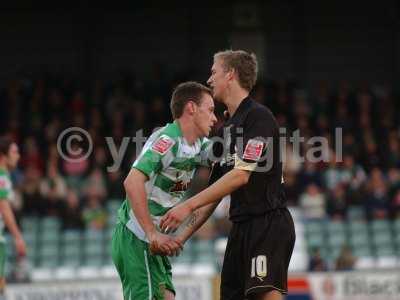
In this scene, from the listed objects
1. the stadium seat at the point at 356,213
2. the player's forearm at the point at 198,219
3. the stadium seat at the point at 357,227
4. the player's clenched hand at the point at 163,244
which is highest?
the player's forearm at the point at 198,219

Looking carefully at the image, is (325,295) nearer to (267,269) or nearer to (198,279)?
(198,279)

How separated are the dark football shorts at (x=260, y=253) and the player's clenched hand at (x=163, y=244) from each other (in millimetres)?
381

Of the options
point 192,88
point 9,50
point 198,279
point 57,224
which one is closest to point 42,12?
point 9,50

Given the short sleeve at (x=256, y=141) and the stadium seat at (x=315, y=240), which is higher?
the short sleeve at (x=256, y=141)

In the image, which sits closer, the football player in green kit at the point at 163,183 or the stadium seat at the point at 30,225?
the football player in green kit at the point at 163,183

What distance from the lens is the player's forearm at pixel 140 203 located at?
5.88 meters

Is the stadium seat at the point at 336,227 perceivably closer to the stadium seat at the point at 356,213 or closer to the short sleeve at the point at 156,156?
the stadium seat at the point at 356,213

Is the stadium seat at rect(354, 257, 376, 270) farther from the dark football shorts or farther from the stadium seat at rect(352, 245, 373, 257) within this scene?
the dark football shorts

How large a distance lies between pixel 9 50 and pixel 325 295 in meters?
10.5

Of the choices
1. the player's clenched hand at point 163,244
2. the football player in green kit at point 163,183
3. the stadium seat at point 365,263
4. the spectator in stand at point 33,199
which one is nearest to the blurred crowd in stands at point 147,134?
the spectator in stand at point 33,199

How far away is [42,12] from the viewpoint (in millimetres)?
21031

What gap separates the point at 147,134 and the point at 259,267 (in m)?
10.9

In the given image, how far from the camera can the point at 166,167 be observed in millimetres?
6199

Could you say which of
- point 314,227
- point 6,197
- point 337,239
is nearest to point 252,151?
point 6,197
